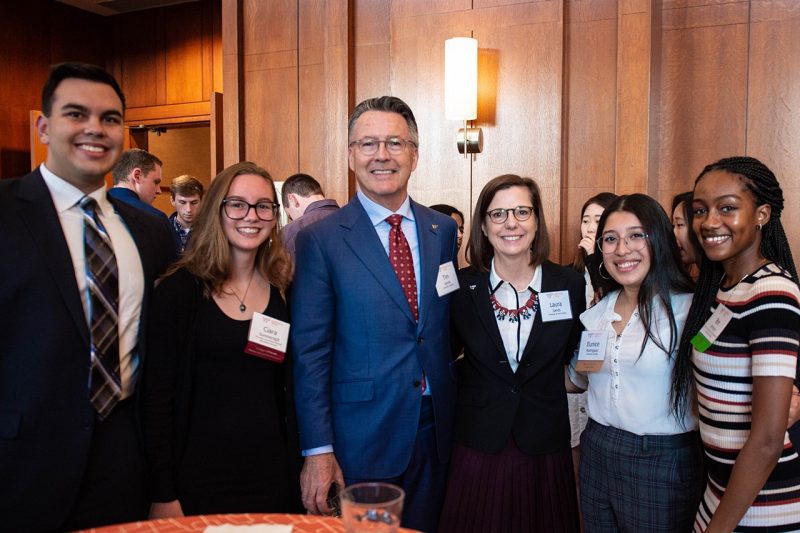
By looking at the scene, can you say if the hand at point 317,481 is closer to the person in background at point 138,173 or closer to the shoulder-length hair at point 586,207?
the shoulder-length hair at point 586,207

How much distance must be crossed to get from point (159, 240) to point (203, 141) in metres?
7.89

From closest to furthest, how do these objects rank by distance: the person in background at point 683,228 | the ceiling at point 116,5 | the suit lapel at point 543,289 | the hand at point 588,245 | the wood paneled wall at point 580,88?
the suit lapel at point 543,289 → the person in background at point 683,228 → the hand at point 588,245 → the wood paneled wall at point 580,88 → the ceiling at point 116,5

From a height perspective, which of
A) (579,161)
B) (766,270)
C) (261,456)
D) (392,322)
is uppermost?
(579,161)

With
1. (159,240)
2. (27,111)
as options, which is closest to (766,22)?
(159,240)

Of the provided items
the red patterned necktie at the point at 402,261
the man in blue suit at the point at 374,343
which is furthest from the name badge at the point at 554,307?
the red patterned necktie at the point at 402,261

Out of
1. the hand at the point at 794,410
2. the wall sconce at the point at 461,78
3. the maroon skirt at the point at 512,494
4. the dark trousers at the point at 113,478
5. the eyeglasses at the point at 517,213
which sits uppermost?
the wall sconce at the point at 461,78

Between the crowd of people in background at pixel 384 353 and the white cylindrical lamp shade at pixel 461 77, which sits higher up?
the white cylindrical lamp shade at pixel 461 77

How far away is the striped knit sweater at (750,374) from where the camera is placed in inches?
65.4

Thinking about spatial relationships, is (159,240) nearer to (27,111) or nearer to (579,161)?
(579,161)

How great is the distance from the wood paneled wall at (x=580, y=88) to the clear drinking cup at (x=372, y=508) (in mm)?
→ 3296

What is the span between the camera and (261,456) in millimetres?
2027

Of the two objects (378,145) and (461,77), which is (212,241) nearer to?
(378,145)

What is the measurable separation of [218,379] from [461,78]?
9.44ft

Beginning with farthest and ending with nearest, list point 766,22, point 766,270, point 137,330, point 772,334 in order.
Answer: point 766,22 → point 137,330 → point 766,270 → point 772,334
